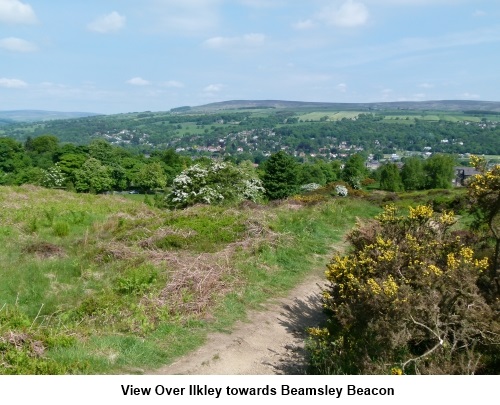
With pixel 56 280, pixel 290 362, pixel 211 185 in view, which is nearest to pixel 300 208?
pixel 211 185

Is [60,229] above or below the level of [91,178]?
above

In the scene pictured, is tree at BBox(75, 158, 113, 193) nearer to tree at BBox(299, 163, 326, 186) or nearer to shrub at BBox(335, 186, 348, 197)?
tree at BBox(299, 163, 326, 186)

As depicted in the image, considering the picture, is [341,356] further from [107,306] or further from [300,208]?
[300,208]

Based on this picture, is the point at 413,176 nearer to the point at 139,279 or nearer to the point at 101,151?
the point at 101,151

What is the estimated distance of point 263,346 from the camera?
25.0ft

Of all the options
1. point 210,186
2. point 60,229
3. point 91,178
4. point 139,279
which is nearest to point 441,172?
point 210,186

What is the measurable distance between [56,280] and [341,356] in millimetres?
6729

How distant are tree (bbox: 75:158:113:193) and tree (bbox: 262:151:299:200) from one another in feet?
68.7

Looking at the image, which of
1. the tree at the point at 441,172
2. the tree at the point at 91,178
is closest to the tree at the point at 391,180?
the tree at the point at 441,172

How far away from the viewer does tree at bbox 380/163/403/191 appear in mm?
58438

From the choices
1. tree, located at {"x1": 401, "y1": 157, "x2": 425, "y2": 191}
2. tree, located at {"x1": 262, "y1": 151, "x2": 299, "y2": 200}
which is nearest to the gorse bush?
tree, located at {"x1": 262, "y1": 151, "x2": 299, "y2": 200}

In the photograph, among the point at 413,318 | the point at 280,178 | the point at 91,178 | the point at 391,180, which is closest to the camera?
the point at 413,318

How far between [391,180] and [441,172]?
18.2 ft

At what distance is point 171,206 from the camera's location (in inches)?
960
